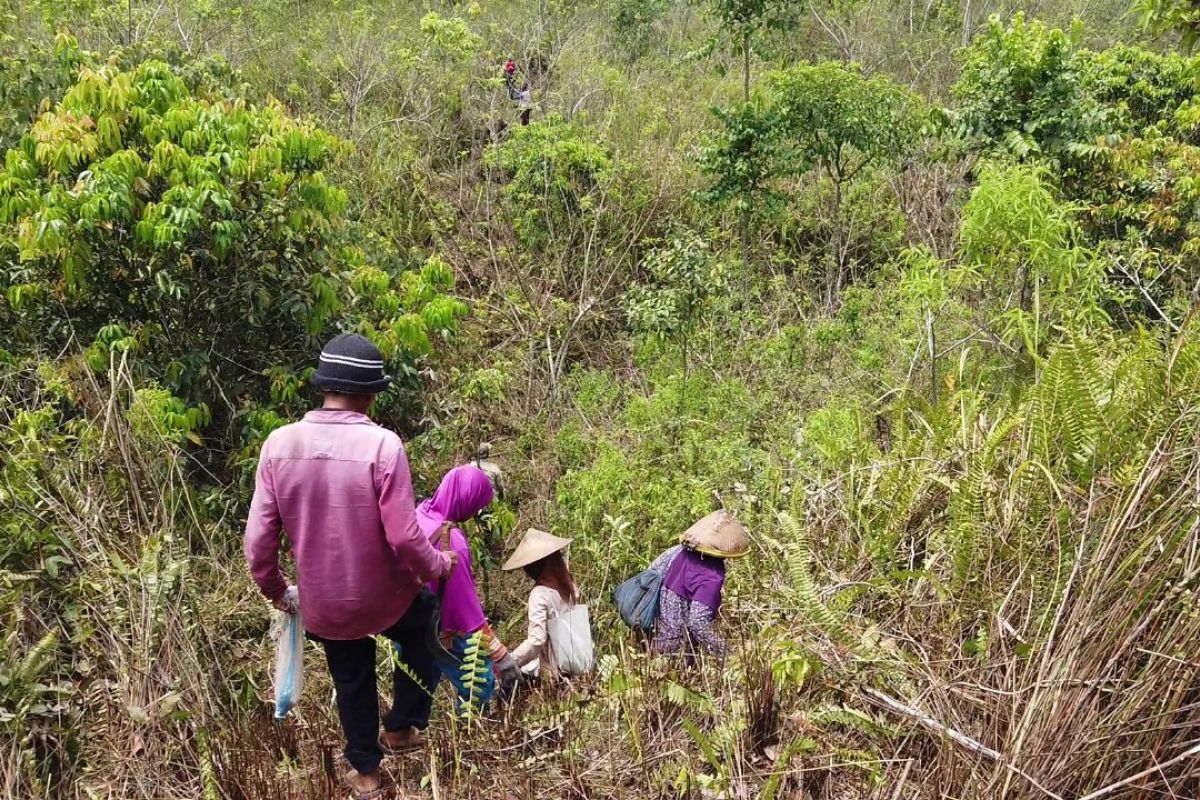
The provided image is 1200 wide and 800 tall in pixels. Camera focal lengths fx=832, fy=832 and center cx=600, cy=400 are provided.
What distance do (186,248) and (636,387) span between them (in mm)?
3655

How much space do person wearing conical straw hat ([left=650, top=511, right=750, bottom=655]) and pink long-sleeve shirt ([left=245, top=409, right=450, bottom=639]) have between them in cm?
101

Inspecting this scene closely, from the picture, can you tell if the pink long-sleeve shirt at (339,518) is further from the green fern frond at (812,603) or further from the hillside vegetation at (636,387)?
the green fern frond at (812,603)

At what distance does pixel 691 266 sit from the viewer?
5.87 metres

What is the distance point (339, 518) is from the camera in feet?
7.50

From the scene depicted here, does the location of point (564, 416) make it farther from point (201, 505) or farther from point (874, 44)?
point (874, 44)

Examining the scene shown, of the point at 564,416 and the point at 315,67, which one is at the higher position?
the point at 315,67

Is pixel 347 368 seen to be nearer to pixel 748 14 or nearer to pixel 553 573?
pixel 553 573

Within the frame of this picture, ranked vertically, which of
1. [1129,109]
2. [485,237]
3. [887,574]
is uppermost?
[1129,109]

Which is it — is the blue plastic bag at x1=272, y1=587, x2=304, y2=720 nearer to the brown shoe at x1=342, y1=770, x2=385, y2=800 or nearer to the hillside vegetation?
the hillside vegetation

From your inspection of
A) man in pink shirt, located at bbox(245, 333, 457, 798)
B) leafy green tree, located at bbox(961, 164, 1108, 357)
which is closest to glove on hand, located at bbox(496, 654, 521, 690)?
man in pink shirt, located at bbox(245, 333, 457, 798)

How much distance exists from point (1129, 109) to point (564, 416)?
18.5 feet

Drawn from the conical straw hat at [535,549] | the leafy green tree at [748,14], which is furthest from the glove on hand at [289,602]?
the leafy green tree at [748,14]

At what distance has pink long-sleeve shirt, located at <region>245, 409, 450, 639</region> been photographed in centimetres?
226

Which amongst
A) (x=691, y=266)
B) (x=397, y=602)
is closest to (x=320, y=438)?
(x=397, y=602)
